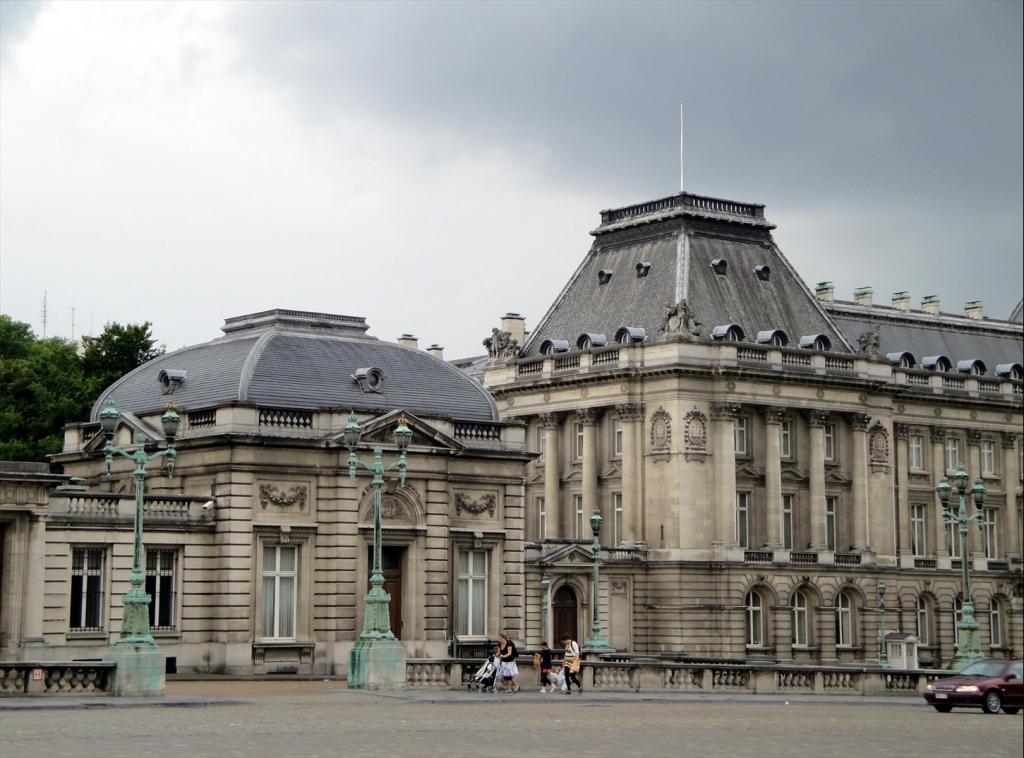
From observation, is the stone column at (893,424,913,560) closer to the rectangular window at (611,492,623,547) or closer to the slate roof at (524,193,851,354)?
the slate roof at (524,193,851,354)

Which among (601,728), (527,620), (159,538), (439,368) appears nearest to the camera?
(601,728)

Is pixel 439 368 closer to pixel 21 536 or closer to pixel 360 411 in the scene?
pixel 360 411

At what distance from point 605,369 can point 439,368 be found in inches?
1120

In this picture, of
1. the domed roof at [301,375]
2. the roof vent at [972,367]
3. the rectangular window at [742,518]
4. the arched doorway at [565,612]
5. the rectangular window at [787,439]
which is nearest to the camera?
the domed roof at [301,375]

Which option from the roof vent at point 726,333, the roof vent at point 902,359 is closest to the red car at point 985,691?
the roof vent at point 726,333

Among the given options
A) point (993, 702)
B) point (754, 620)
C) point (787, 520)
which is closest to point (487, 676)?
point (993, 702)

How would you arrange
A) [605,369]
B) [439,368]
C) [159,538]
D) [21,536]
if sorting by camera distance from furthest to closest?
[605,369] < [439,368] < [159,538] < [21,536]

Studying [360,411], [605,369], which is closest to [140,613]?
[360,411]

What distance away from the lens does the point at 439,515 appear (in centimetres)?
6550

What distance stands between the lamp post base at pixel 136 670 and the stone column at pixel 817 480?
186 ft

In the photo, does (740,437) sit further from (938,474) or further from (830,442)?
(938,474)

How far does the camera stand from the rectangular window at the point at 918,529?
108m

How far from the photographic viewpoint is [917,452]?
109 m

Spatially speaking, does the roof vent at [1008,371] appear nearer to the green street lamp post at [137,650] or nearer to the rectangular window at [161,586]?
the rectangular window at [161,586]
